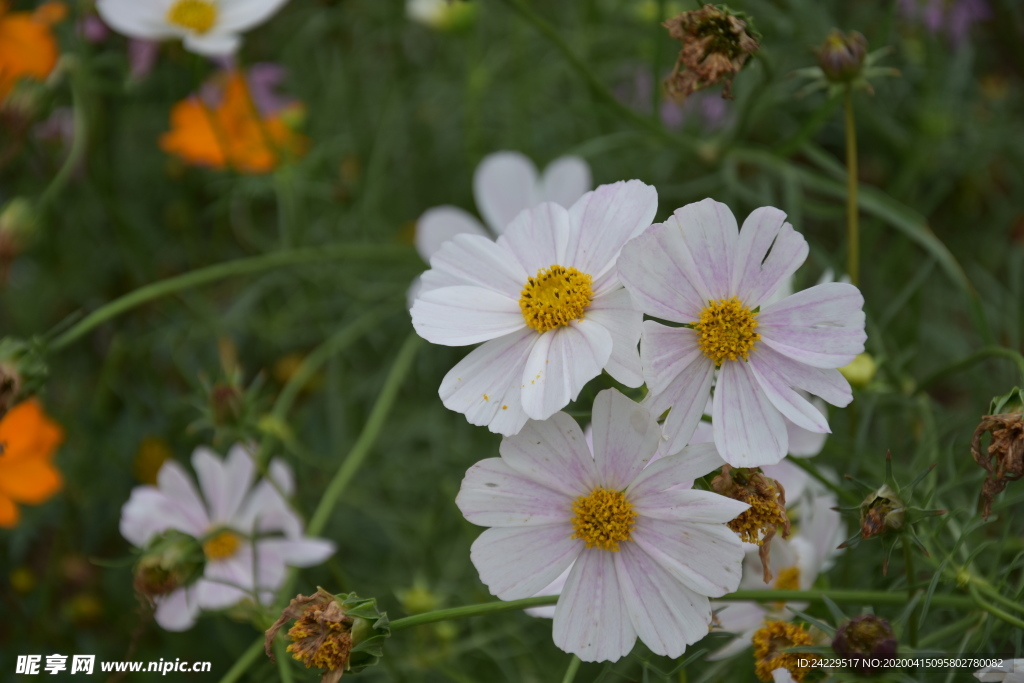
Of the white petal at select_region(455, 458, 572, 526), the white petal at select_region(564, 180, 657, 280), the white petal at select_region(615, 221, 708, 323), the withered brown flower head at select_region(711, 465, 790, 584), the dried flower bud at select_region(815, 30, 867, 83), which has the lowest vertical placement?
the withered brown flower head at select_region(711, 465, 790, 584)

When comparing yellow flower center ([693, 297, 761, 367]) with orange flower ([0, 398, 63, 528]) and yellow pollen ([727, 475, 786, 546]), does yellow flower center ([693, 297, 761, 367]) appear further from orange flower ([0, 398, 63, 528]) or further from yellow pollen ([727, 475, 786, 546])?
orange flower ([0, 398, 63, 528])

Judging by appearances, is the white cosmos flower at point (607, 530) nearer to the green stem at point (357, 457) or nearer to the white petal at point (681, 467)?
the white petal at point (681, 467)

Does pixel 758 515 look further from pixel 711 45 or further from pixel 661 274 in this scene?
pixel 711 45

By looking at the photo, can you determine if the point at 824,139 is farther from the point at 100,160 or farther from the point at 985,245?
the point at 100,160

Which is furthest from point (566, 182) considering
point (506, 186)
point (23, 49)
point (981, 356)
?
point (23, 49)

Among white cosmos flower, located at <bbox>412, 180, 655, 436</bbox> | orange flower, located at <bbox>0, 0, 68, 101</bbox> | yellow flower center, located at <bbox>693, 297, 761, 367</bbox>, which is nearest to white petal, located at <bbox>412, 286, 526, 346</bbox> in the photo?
white cosmos flower, located at <bbox>412, 180, 655, 436</bbox>
